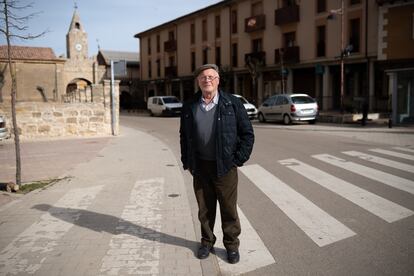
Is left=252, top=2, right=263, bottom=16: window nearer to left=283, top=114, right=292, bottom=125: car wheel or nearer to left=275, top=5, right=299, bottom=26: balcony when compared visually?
left=275, top=5, right=299, bottom=26: balcony

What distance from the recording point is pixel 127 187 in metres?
7.40

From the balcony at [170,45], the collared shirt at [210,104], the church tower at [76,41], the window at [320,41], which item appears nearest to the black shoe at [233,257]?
the collared shirt at [210,104]

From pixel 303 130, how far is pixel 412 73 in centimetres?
550

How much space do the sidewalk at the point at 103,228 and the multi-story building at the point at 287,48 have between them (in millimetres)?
18215

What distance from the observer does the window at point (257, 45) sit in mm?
34594

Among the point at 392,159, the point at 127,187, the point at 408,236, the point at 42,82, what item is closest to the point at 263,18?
the point at 42,82

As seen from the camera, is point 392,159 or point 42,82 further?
point 42,82

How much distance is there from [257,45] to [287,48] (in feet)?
14.7

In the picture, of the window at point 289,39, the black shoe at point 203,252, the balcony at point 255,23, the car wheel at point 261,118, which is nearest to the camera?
the black shoe at point 203,252

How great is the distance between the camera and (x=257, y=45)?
115 feet

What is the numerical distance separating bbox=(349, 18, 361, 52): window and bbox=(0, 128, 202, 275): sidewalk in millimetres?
21864

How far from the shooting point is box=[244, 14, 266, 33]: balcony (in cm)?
3347

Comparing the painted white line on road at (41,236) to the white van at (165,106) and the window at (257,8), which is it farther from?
the window at (257,8)

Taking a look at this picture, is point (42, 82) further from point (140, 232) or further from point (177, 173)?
point (140, 232)
